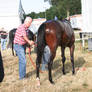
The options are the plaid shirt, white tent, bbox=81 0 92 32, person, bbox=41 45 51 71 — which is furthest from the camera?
white tent, bbox=81 0 92 32

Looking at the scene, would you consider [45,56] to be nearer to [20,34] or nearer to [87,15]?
[20,34]

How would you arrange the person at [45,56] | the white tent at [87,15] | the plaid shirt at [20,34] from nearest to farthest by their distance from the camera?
the plaid shirt at [20,34] < the person at [45,56] < the white tent at [87,15]

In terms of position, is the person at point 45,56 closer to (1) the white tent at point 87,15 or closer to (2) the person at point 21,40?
(2) the person at point 21,40

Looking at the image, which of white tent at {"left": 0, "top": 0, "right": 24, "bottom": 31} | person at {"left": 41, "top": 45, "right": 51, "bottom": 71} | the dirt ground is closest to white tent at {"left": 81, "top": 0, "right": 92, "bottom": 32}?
the dirt ground

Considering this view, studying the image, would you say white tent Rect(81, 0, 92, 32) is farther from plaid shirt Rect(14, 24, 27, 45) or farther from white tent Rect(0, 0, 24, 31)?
white tent Rect(0, 0, 24, 31)

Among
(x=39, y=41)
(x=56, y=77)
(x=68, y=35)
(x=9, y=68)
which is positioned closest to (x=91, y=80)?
(x=56, y=77)

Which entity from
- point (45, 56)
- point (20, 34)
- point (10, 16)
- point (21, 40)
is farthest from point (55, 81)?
point (10, 16)

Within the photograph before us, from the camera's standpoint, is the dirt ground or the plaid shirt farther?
the plaid shirt

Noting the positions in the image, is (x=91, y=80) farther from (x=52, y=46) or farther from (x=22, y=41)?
(x=22, y=41)

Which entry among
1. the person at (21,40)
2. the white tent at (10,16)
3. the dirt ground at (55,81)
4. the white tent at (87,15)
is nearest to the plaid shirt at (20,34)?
the person at (21,40)

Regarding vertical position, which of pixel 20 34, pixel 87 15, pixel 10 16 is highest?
pixel 10 16

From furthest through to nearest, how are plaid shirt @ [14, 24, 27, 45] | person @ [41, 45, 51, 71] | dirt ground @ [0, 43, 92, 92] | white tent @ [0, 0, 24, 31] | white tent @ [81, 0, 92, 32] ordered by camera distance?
white tent @ [0, 0, 24, 31] → white tent @ [81, 0, 92, 32] → person @ [41, 45, 51, 71] → plaid shirt @ [14, 24, 27, 45] → dirt ground @ [0, 43, 92, 92]

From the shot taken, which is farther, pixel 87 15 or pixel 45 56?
pixel 87 15

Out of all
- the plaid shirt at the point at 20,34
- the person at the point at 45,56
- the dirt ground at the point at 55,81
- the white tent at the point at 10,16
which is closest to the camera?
the dirt ground at the point at 55,81
